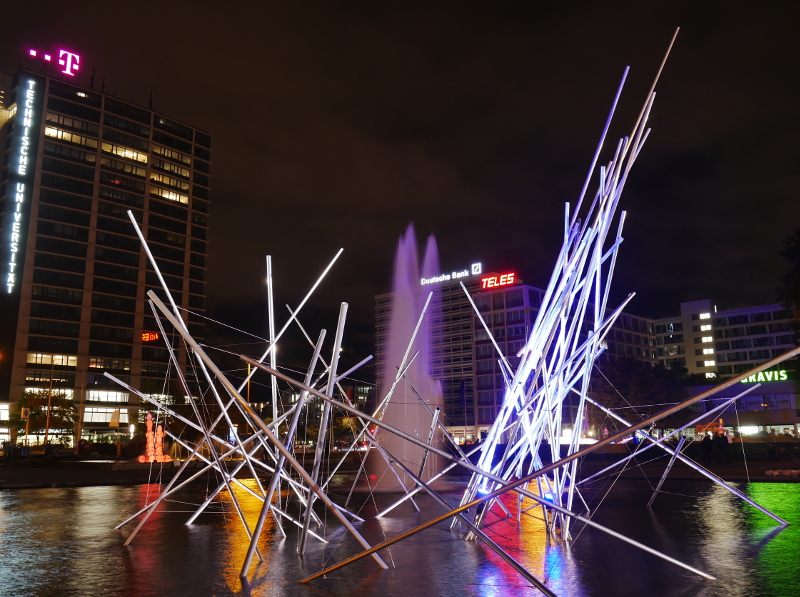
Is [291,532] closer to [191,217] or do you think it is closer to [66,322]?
[66,322]

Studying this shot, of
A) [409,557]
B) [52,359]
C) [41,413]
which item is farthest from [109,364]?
[409,557]

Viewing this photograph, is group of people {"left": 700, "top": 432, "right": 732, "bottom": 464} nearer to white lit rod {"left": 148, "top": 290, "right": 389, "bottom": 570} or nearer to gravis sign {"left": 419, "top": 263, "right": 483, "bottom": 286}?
white lit rod {"left": 148, "top": 290, "right": 389, "bottom": 570}

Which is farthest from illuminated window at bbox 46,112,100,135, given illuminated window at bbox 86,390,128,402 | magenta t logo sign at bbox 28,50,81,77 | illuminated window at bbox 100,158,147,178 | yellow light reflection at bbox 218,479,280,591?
yellow light reflection at bbox 218,479,280,591

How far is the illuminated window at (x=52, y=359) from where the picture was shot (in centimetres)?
9966

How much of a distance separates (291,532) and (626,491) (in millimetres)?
13368

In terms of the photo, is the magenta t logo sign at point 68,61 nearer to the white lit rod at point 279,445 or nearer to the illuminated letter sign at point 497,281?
the illuminated letter sign at point 497,281

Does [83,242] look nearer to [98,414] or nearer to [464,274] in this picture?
[98,414]

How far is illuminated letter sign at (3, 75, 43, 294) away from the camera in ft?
318

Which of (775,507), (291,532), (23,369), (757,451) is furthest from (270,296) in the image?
(23,369)

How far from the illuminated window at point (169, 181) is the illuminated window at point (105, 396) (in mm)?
36964

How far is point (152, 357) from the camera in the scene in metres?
112

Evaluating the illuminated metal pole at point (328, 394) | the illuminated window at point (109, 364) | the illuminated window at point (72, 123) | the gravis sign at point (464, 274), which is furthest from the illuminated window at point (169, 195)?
the illuminated metal pole at point (328, 394)

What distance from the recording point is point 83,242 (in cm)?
10606

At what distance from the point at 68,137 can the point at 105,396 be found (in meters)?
41.5
